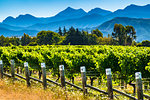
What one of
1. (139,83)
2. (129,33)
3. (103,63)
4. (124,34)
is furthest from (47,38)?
(139,83)

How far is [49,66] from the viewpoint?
20.9 m

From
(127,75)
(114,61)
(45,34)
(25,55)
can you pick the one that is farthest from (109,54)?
(45,34)

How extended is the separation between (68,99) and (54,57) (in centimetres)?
1148

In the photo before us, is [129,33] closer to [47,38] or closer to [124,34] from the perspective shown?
[124,34]

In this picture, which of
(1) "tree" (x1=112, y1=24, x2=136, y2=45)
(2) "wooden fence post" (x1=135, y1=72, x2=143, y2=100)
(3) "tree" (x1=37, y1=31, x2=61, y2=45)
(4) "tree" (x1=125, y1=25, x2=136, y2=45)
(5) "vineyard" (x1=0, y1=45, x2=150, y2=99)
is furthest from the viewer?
(4) "tree" (x1=125, y1=25, x2=136, y2=45)

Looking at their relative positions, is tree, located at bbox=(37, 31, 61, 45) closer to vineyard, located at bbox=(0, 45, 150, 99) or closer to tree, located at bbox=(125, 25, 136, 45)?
tree, located at bbox=(125, 25, 136, 45)

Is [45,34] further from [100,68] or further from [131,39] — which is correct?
[100,68]

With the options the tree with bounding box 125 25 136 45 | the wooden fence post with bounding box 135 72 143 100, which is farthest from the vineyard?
the tree with bounding box 125 25 136 45

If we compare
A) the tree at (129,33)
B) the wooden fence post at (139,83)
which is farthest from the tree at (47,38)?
the wooden fence post at (139,83)

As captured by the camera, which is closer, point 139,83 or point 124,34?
point 139,83

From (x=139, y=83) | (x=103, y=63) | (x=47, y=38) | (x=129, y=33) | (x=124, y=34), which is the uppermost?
(x=129, y=33)

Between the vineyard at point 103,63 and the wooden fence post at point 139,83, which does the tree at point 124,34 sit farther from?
the wooden fence post at point 139,83

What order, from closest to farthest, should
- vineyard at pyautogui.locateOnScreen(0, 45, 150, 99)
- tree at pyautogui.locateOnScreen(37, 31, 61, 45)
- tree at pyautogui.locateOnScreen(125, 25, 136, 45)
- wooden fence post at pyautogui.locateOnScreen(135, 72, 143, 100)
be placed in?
wooden fence post at pyautogui.locateOnScreen(135, 72, 143, 100), vineyard at pyautogui.locateOnScreen(0, 45, 150, 99), tree at pyautogui.locateOnScreen(37, 31, 61, 45), tree at pyautogui.locateOnScreen(125, 25, 136, 45)

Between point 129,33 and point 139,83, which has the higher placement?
point 129,33
